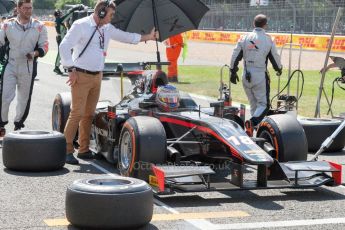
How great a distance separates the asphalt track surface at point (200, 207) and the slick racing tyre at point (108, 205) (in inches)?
9.0

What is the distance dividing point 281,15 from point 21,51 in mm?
23632

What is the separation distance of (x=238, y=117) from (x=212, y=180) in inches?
48.8

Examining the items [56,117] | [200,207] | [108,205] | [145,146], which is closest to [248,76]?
[56,117]

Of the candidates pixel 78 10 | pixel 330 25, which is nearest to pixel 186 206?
pixel 78 10

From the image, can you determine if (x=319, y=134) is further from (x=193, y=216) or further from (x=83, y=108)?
(x=193, y=216)

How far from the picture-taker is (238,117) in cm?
952

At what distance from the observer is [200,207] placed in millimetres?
7316

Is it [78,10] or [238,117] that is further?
[78,10]

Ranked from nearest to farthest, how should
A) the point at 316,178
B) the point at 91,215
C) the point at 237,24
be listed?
the point at 91,215, the point at 316,178, the point at 237,24

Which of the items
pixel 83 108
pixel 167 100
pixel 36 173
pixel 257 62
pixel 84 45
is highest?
pixel 84 45

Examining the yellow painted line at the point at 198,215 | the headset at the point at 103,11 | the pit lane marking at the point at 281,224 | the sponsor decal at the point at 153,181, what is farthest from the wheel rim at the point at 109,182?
the headset at the point at 103,11

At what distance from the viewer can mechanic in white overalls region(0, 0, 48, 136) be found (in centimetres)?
1109

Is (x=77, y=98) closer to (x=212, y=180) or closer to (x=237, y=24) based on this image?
(x=212, y=180)

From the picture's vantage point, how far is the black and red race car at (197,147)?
7.61 m
